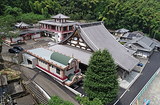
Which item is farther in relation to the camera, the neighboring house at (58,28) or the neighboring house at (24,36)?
the neighboring house at (58,28)

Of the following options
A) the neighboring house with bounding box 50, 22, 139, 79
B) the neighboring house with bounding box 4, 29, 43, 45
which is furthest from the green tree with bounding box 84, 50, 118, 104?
the neighboring house with bounding box 4, 29, 43, 45

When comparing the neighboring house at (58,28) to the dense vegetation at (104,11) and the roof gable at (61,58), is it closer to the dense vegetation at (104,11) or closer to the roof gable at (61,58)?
the dense vegetation at (104,11)

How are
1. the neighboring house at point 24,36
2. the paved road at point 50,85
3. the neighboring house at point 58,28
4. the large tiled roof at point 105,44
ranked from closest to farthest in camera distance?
the paved road at point 50,85 < the large tiled roof at point 105,44 < the neighboring house at point 24,36 < the neighboring house at point 58,28

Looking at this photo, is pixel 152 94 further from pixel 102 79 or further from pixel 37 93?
pixel 37 93

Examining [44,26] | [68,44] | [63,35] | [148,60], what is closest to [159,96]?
[148,60]

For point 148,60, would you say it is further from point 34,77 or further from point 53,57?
point 34,77

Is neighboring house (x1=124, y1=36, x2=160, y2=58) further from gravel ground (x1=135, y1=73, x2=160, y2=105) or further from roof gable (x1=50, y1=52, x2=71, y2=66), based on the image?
roof gable (x1=50, y1=52, x2=71, y2=66)

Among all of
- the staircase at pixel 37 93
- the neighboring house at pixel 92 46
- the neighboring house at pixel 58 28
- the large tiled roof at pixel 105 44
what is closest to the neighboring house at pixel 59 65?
the neighboring house at pixel 92 46
